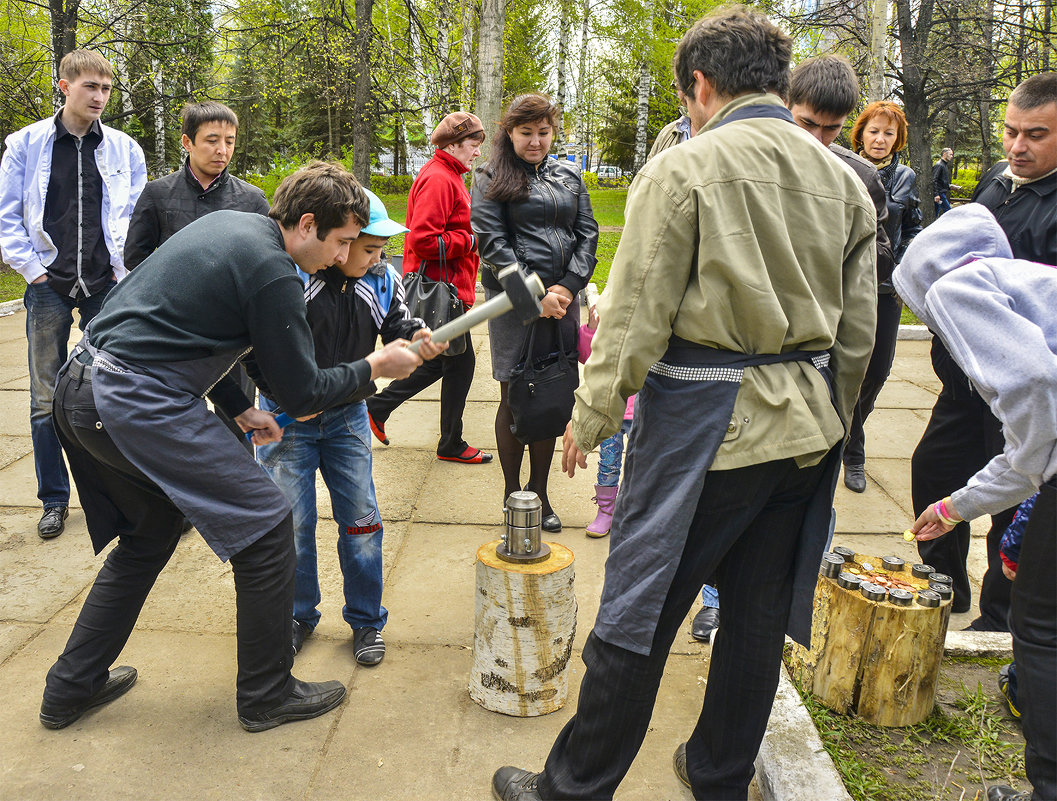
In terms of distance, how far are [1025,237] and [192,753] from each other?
356 centimetres

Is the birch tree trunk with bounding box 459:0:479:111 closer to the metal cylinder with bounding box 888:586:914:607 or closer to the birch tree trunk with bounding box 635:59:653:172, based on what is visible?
the birch tree trunk with bounding box 635:59:653:172

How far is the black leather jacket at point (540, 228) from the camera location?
170 inches

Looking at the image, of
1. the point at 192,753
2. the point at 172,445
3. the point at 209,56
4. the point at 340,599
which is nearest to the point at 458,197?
the point at 340,599

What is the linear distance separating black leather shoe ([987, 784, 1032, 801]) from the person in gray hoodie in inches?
0.7

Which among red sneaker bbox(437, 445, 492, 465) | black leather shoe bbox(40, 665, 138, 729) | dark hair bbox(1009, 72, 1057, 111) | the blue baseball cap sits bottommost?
black leather shoe bbox(40, 665, 138, 729)

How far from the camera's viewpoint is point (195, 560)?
419 centimetres

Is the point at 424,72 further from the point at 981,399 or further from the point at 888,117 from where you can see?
the point at 981,399

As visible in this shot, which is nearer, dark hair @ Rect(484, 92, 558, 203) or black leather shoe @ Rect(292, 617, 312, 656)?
Answer: black leather shoe @ Rect(292, 617, 312, 656)

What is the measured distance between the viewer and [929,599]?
288 cm

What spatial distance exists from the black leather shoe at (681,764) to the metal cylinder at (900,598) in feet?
2.80

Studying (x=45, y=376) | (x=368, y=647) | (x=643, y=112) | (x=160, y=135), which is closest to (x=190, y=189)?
(x=45, y=376)

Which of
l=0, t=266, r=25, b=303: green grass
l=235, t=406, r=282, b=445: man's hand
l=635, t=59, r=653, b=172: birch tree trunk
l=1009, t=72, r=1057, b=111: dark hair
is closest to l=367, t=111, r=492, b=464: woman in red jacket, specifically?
l=235, t=406, r=282, b=445: man's hand

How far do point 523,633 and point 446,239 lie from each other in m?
2.74

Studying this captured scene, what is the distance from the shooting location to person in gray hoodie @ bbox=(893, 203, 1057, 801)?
2.11m
